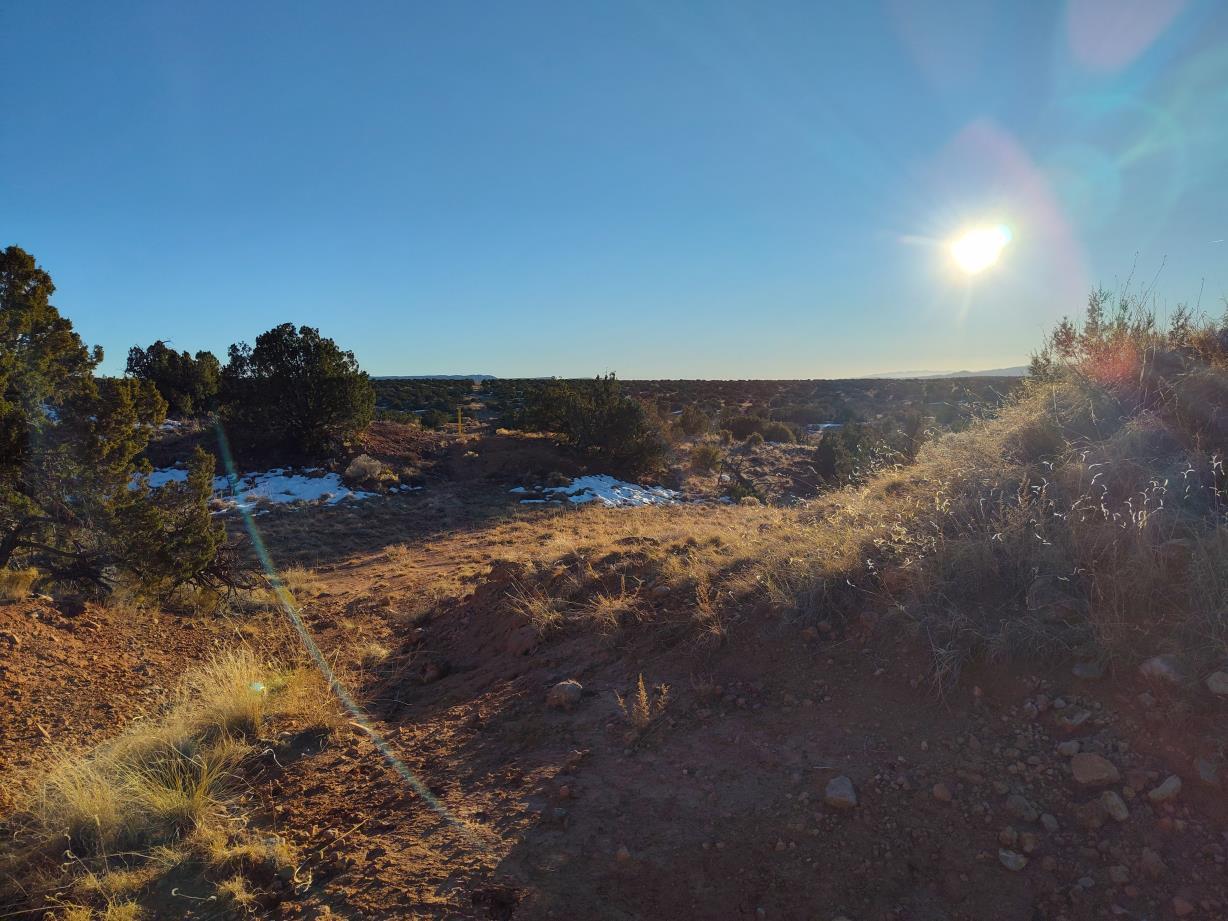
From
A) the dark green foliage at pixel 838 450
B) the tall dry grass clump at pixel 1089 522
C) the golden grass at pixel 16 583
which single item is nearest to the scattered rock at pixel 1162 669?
the tall dry grass clump at pixel 1089 522

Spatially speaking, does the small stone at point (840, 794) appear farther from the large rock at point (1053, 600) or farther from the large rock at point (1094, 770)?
the large rock at point (1053, 600)

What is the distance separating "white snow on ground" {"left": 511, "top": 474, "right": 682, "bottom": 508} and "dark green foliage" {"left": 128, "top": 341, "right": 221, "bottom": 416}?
520 inches

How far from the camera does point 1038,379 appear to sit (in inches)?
291

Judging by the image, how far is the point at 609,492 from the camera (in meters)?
17.5

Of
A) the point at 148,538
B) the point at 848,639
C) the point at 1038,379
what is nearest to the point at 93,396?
the point at 148,538

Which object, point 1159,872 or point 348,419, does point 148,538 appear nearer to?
point 1159,872

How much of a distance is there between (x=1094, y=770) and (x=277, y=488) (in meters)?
17.3

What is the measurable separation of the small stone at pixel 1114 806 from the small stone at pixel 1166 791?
0.11 m

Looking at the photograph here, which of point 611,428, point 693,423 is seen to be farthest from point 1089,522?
point 693,423

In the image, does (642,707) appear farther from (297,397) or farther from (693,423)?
(693,423)

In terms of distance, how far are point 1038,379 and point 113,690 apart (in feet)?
30.4

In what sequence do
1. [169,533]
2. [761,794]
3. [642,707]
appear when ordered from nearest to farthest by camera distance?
[761,794] < [642,707] < [169,533]

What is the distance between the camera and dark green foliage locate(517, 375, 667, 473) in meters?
19.8

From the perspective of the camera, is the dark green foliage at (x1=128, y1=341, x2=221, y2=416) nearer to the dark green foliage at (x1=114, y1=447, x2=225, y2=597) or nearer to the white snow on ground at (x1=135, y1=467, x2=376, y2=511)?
the white snow on ground at (x1=135, y1=467, x2=376, y2=511)
